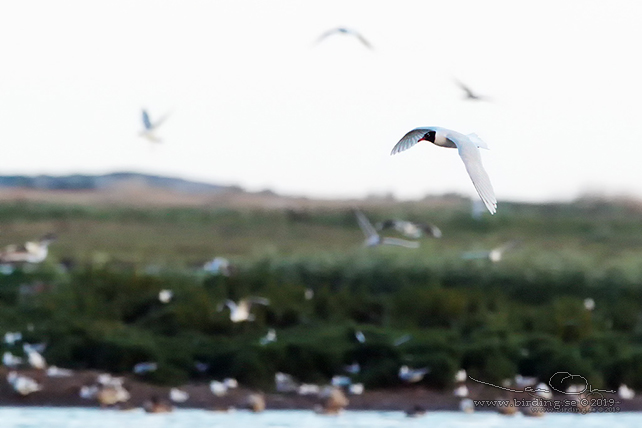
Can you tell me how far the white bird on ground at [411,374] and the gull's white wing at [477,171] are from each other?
7.70 meters

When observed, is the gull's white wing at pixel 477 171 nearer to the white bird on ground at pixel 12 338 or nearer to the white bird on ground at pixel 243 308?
the white bird on ground at pixel 243 308

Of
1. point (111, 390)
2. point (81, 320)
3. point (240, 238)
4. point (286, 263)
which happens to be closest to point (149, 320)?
point (81, 320)

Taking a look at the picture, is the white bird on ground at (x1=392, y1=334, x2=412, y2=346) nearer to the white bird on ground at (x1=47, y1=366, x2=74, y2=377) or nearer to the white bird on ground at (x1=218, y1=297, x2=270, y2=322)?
the white bird on ground at (x1=218, y1=297, x2=270, y2=322)

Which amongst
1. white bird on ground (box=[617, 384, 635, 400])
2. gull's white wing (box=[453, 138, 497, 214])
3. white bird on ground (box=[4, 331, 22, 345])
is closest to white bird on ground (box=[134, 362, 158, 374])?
white bird on ground (box=[4, 331, 22, 345])

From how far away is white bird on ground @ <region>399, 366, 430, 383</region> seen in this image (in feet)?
56.6

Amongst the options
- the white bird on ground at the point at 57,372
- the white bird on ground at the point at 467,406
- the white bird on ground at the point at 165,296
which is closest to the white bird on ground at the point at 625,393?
the white bird on ground at the point at 467,406

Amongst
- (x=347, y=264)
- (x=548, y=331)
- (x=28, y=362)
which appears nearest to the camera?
(x=28, y=362)

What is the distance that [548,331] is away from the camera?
1909cm

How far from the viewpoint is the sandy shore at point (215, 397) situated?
1684 centimetres

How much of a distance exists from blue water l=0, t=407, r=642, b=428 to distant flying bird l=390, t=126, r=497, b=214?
5.81 m

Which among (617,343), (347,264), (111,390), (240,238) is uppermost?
(240,238)

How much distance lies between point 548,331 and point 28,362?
6796 mm

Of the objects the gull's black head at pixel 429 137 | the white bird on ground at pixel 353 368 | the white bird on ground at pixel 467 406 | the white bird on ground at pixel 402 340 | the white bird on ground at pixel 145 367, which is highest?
the white bird on ground at pixel 402 340

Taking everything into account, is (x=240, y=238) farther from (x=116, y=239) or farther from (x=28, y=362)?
(x=28, y=362)
